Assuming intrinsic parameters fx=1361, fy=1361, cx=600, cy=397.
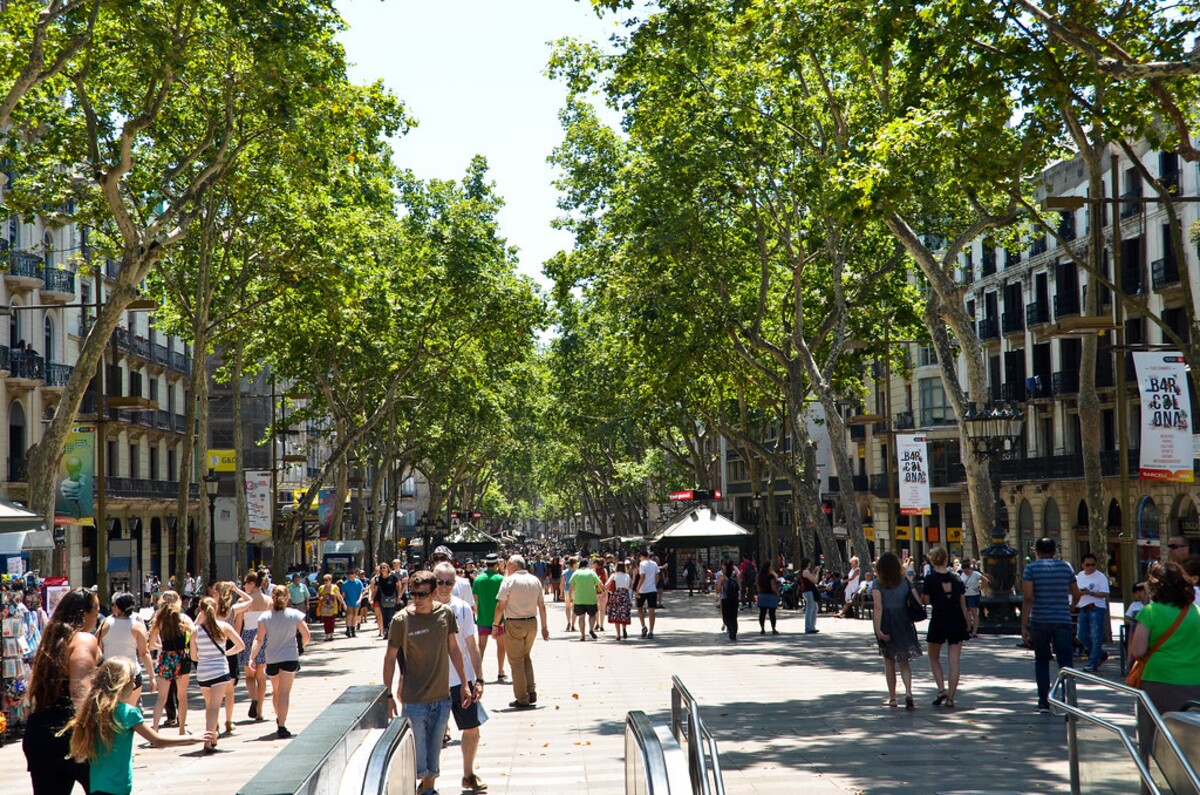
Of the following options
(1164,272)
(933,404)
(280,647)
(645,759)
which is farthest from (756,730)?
(933,404)

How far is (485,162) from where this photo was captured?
140 ft

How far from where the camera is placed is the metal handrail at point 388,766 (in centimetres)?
570

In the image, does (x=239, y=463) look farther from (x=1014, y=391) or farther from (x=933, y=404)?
(x=933, y=404)

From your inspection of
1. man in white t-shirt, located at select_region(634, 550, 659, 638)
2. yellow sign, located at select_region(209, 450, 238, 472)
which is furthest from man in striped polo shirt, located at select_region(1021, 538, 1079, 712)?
yellow sign, located at select_region(209, 450, 238, 472)

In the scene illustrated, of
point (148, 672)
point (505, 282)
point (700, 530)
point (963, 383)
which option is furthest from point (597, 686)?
point (963, 383)

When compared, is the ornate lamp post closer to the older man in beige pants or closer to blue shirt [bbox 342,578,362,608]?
the older man in beige pants

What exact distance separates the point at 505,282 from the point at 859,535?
1439 cm

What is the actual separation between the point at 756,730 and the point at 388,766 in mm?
7240

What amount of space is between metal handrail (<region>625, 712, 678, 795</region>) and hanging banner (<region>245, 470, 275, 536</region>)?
3005 centimetres

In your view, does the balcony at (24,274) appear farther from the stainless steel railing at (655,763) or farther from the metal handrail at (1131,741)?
the metal handrail at (1131,741)

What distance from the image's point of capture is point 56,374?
41.1 metres

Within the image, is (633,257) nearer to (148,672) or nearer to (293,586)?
(293,586)

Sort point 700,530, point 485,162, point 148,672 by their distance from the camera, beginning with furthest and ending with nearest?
1. point 485,162
2. point 700,530
3. point 148,672

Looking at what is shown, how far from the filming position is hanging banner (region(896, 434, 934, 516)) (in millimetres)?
30656
